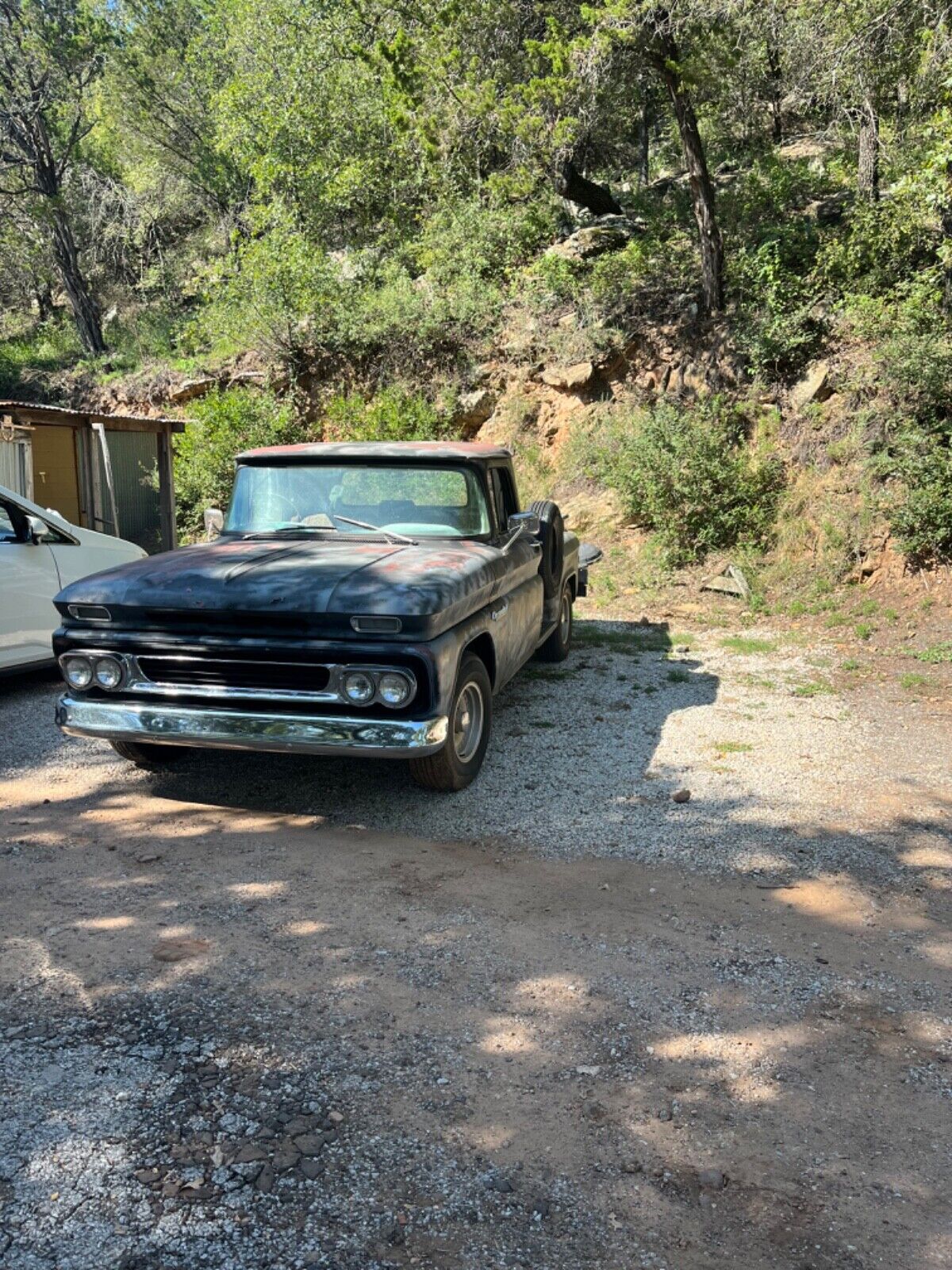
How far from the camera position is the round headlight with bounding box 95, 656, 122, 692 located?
191 inches

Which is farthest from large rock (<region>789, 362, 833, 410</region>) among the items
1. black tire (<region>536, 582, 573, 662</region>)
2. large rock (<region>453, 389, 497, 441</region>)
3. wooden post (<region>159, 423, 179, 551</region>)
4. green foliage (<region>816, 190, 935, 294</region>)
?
wooden post (<region>159, 423, 179, 551</region>)

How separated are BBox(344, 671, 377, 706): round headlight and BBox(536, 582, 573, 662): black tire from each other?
3.85 m

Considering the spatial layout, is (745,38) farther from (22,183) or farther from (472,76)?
(22,183)

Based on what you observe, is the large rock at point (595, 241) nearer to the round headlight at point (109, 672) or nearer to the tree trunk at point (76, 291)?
the round headlight at point (109, 672)

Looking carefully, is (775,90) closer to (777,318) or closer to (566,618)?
(777,318)

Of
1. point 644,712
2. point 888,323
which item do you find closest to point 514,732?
point 644,712

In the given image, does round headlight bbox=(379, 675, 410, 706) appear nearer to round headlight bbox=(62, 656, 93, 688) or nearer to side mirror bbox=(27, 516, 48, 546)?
round headlight bbox=(62, 656, 93, 688)

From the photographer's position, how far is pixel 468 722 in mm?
5352

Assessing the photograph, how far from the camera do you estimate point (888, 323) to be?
12.1 m

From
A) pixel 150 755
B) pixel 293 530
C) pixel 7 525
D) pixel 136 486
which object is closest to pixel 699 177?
pixel 293 530

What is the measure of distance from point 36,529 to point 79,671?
3004 millimetres

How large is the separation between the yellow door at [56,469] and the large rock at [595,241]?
8.78 m

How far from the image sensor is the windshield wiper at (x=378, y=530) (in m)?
5.78

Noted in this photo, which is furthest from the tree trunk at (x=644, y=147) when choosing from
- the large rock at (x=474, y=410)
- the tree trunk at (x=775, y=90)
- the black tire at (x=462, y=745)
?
the black tire at (x=462, y=745)
